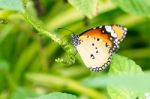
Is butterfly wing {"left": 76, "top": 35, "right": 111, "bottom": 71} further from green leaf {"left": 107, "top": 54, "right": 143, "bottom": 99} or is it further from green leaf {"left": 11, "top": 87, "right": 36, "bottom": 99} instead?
green leaf {"left": 11, "top": 87, "right": 36, "bottom": 99}

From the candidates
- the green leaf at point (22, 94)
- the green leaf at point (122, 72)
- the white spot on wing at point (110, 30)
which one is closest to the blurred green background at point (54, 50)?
the green leaf at point (22, 94)

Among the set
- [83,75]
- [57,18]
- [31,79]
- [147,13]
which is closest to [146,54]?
[83,75]

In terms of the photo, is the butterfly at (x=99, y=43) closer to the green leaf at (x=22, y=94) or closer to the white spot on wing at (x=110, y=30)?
the white spot on wing at (x=110, y=30)

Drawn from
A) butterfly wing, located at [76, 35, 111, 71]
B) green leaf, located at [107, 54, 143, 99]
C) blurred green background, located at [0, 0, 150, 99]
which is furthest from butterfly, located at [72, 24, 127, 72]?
blurred green background, located at [0, 0, 150, 99]

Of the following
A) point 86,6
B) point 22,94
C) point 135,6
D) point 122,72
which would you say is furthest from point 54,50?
point 122,72

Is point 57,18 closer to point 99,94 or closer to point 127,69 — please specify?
point 99,94

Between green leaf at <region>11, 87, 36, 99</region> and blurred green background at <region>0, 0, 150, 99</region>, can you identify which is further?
blurred green background at <region>0, 0, 150, 99</region>

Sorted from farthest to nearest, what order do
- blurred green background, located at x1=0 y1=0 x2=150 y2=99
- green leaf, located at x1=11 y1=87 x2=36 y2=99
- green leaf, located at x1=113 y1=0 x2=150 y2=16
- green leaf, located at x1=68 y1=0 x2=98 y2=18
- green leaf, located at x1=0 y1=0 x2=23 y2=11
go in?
blurred green background, located at x1=0 y1=0 x2=150 y2=99 < green leaf, located at x1=11 y1=87 x2=36 y2=99 < green leaf, located at x1=113 y1=0 x2=150 y2=16 < green leaf, located at x1=68 y1=0 x2=98 y2=18 < green leaf, located at x1=0 y1=0 x2=23 y2=11
